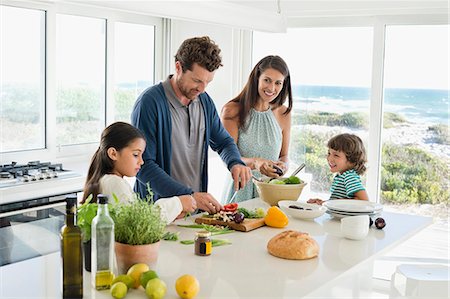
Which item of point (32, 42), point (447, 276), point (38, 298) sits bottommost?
point (447, 276)

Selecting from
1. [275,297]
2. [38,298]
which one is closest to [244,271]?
[275,297]

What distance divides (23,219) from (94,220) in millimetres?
2013

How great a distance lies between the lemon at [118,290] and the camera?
1820mm

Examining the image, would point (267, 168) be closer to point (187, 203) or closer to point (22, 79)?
point (187, 203)

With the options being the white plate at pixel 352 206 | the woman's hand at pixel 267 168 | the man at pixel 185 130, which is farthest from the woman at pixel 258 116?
the white plate at pixel 352 206

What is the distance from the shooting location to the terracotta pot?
200 centimetres

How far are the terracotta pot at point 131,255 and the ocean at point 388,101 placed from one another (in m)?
3.02

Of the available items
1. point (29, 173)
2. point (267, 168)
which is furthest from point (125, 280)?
point (29, 173)

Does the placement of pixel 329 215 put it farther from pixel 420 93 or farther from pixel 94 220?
pixel 420 93

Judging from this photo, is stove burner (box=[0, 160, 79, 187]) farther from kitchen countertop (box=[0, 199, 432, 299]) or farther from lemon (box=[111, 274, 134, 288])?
lemon (box=[111, 274, 134, 288])

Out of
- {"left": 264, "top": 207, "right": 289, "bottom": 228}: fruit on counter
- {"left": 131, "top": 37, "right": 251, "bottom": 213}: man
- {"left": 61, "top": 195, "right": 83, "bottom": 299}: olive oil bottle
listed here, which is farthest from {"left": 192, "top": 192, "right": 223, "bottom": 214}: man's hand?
{"left": 61, "top": 195, "right": 83, "bottom": 299}: olive oil bottle

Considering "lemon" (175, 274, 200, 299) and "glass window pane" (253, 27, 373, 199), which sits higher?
"glass window pane" (253, 27, 373, 199)

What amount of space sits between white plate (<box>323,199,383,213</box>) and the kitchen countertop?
0.17m

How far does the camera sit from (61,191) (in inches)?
153
